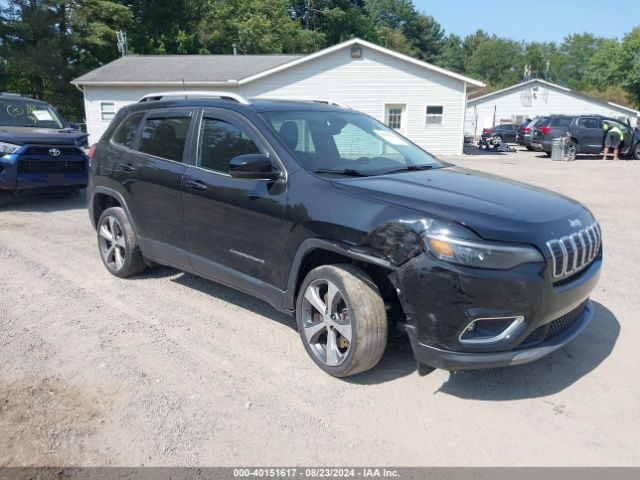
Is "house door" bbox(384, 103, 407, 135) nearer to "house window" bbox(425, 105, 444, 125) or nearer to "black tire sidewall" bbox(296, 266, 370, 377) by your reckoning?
"house window" bbox(425, 105, 444, 125)

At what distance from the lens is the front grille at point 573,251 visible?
319cm

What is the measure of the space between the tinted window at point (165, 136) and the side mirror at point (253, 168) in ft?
3.71

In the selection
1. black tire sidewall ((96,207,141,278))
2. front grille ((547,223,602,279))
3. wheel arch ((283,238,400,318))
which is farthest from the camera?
black tire sidewall ((96,207,141,278))

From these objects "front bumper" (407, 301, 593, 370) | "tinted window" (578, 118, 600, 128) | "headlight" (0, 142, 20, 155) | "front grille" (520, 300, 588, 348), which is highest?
"tinted window" (578, 118, 600, 128)

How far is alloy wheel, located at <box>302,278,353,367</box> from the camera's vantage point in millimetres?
3558

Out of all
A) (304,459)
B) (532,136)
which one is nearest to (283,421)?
(304,459)

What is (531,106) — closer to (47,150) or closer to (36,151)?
(47,150)

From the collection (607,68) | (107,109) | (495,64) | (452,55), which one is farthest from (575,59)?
(107,109)

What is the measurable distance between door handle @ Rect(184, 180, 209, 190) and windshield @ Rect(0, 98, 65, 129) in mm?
6787

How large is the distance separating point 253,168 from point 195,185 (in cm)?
90

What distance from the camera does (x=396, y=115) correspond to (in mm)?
25094

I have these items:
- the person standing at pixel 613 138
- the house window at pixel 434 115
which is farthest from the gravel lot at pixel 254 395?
the house window at pixel 434 115

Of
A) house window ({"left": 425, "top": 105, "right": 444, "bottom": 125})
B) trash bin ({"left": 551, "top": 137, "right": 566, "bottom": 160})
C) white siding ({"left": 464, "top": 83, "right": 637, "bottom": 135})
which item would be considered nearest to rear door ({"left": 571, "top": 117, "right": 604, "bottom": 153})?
trash bin ({"left": 551, "top": 137, "right": 566, "bottom": 160})

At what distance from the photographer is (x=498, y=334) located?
313 cm
